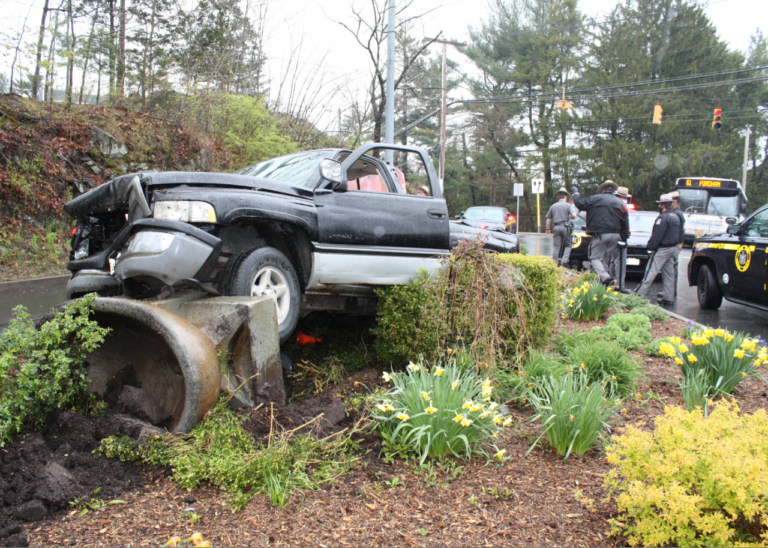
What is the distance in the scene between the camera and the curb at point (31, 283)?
8703 mm

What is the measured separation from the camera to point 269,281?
4156mm

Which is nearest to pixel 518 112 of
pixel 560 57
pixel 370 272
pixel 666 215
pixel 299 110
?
pixel 560 57

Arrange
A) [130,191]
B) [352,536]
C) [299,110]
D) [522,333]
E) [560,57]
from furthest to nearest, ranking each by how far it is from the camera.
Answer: [560,57], [299,110], [522,333], [130,191], [352,536]

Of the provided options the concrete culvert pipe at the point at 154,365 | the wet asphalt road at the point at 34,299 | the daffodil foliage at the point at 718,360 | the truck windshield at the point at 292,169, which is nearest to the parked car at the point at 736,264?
the daffodil foliage at the point at 718,360

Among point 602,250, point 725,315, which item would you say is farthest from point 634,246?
point 725,315

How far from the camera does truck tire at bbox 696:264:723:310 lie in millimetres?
8859

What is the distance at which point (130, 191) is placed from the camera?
393 centimetres

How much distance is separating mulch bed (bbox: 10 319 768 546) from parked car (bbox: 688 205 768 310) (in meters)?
5.67

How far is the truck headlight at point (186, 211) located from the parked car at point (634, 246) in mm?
9624

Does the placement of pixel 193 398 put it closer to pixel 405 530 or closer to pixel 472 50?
pixel 405 530

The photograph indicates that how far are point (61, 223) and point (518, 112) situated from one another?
35.7 metres

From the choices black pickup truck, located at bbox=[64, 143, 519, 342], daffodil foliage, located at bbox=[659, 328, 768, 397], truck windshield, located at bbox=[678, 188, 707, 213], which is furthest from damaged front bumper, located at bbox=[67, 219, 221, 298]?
truck windshield, located at bbox=[678, 188, 707, 213]

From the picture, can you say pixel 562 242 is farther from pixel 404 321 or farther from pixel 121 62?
pixel 121 62

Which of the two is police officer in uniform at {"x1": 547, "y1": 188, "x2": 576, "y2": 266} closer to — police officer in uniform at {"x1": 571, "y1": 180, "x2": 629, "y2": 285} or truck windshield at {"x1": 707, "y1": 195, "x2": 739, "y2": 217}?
police officer in uniform at {"x1": 571, "y1": 180, "x2": 629, "y2": 285}
